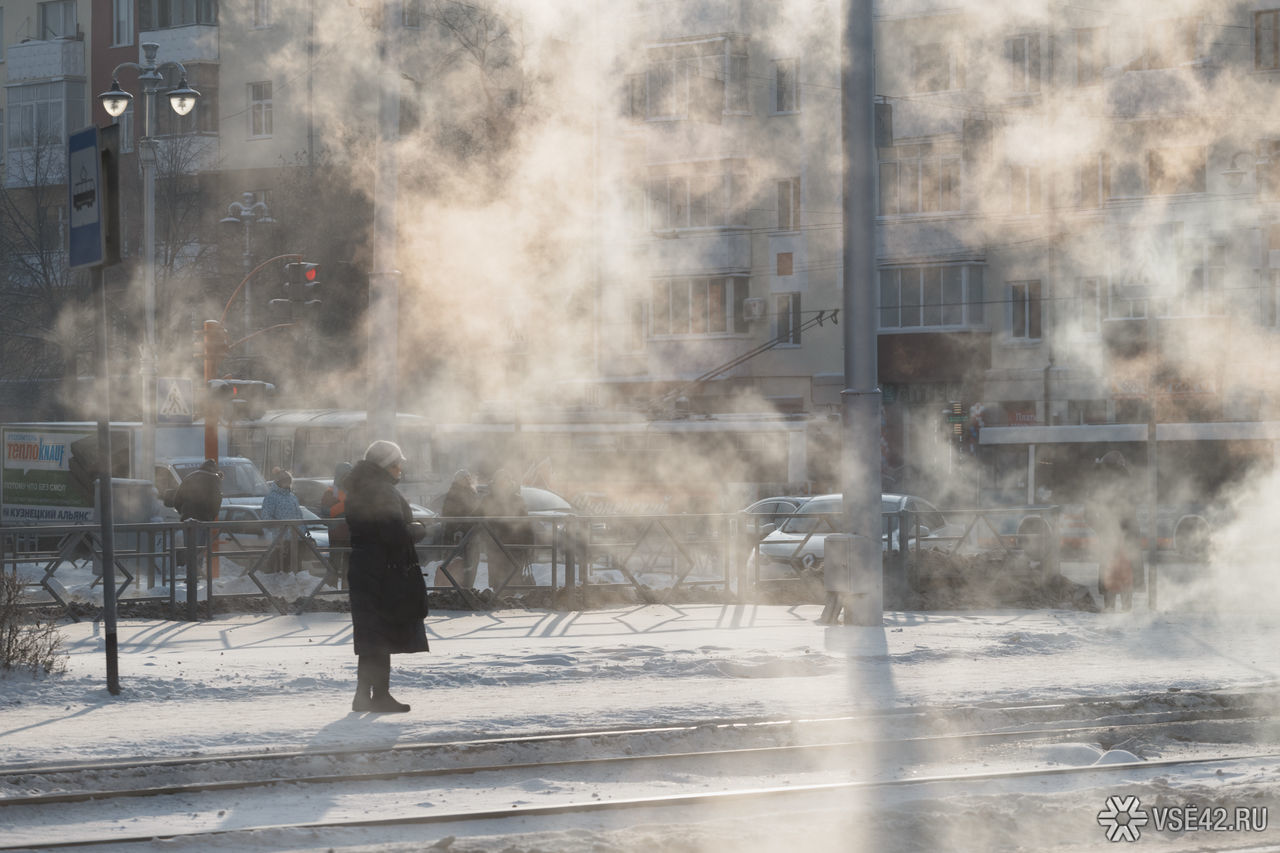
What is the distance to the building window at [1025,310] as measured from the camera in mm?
36156

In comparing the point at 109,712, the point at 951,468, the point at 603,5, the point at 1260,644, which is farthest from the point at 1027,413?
the point at 109,712

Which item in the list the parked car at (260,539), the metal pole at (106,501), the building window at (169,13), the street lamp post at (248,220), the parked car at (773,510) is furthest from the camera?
the building window at (169,13)

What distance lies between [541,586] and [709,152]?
24.3 metres

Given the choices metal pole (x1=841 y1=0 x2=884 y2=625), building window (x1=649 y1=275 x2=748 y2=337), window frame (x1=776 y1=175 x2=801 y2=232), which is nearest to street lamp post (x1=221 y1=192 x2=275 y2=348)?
building window (x1=649 y1=275 x2=748 y2=337)

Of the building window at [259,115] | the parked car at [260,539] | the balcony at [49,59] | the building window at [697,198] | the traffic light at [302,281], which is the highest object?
the balcony at [49,59]

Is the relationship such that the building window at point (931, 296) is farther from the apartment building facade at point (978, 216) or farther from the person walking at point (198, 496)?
the person walking at point (198, 496)

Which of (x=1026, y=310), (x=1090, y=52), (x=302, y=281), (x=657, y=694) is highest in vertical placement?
(x=1090, y=52)

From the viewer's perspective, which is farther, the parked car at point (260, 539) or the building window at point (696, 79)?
the building window at point (696, 79)

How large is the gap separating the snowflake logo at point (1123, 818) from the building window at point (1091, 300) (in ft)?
98.6

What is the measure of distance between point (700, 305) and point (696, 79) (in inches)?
215

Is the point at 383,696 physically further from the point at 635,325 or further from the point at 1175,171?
the point at 635,325

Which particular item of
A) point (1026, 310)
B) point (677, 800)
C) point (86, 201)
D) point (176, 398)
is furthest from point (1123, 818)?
point (1026, 310)

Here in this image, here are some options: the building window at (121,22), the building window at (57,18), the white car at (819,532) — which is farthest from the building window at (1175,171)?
the building window at (57,18)

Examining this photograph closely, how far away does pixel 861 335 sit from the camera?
502 inches
